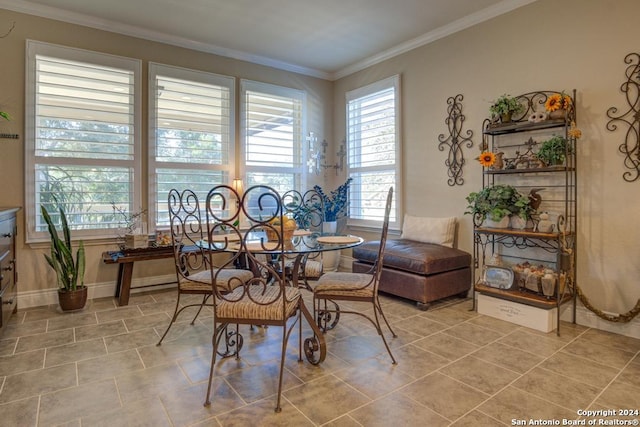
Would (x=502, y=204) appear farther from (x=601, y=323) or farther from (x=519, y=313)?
(x=601, y=323)

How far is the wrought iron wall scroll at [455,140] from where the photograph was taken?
3.94 meters

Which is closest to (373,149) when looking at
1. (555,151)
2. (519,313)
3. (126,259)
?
(555,151)

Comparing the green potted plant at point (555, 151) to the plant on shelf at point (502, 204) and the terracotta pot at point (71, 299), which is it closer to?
the plant on shelf at point (502, 204)

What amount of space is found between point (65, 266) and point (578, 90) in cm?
465

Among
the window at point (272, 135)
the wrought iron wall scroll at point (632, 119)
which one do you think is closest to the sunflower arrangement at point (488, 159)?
the wrought iron wall scroll at point (632, 119)

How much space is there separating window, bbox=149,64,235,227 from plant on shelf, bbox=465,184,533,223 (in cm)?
290

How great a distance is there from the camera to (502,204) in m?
3.26

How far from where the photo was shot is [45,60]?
3.61m

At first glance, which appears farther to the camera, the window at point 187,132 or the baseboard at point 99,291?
the window at point 187,132

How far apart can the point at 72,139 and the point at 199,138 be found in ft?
4.13

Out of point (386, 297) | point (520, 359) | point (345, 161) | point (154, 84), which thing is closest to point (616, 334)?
point (520, 359)

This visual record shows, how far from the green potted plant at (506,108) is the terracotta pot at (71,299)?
4095 millimetres

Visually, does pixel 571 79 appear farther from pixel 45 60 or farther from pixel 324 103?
pixel 45 60

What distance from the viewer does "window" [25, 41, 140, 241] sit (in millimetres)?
3578
